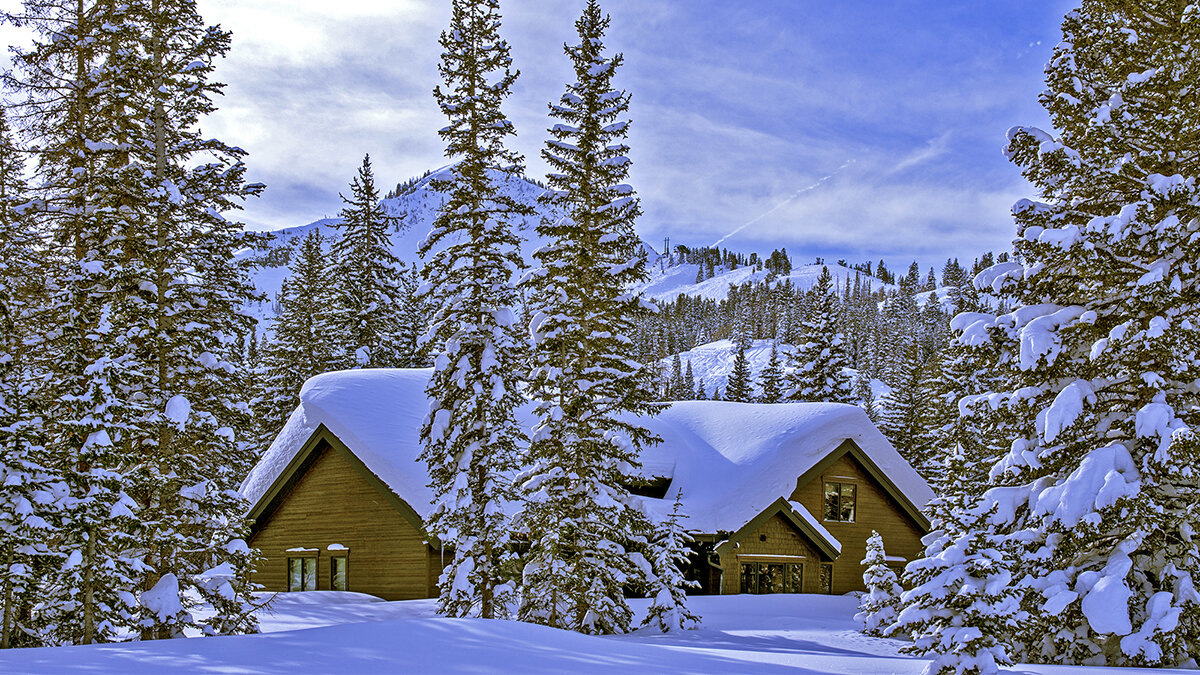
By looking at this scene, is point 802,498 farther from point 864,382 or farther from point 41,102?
point 864,382

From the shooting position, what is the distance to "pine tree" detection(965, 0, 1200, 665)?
12.5 m

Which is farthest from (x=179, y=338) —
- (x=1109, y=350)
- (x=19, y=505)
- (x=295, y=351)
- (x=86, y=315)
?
(x=295, y=351)

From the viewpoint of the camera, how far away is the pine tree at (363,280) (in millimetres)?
38938

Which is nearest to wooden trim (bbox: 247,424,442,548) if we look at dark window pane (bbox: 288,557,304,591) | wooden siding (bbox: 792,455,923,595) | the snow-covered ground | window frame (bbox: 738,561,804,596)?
dark window pane (bbox: 288,557,304,591)

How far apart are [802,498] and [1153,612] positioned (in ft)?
64.8

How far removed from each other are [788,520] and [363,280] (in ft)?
70.1

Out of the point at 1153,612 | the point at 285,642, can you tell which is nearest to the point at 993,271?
the point at 1153,612

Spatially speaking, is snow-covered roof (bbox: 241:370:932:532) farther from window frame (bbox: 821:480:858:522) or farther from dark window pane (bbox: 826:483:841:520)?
dark window pane (bbox: 826:483:841:520)

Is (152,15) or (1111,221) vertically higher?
(152,15)

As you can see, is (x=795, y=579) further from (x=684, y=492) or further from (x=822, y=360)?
(x=822, y=360)

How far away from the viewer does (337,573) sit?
2733cm

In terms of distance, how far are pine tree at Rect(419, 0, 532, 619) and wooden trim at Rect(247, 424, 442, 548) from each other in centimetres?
457

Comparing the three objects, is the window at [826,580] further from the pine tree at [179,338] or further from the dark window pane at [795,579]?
the pine tree at [179,338]

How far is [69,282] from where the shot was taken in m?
16.0
